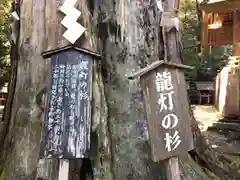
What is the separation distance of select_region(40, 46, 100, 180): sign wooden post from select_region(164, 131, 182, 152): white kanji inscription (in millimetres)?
698

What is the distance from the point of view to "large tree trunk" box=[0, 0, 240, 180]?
12.4 feet

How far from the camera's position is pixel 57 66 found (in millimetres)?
3031

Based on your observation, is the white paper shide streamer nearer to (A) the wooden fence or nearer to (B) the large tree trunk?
(B) the large tree trunk

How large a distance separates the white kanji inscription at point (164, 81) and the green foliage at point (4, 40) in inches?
480

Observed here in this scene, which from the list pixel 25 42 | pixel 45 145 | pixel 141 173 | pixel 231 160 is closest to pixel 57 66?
pixel 45 145

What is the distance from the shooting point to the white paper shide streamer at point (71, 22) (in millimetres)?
3020

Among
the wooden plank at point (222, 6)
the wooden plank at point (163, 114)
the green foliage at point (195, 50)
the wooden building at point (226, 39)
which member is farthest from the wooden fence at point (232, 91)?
the wooden plank at point (163, 114)

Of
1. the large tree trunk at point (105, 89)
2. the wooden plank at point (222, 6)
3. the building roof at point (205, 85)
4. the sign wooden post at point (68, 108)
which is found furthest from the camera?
the building roof at point (205, 85)

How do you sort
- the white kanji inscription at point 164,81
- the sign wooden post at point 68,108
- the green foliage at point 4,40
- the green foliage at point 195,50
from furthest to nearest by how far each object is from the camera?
the green foliage at point 195,50 → the green foliage at point 4,40 → the white kanji inscription at point 164,81 → the sign wooden post at point 68,108

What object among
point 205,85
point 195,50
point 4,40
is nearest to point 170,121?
point 4,40

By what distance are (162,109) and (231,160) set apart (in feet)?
13.1

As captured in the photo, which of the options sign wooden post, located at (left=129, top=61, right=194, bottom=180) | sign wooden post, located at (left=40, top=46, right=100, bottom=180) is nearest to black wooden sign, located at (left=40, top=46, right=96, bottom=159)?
sign wooden post, located at (left=40, top=46, right=100, bottom=180)

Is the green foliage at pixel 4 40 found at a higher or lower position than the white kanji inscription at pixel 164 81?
higher

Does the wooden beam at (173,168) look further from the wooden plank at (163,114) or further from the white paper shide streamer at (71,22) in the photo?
the white paper shide streamer at (71,22)
